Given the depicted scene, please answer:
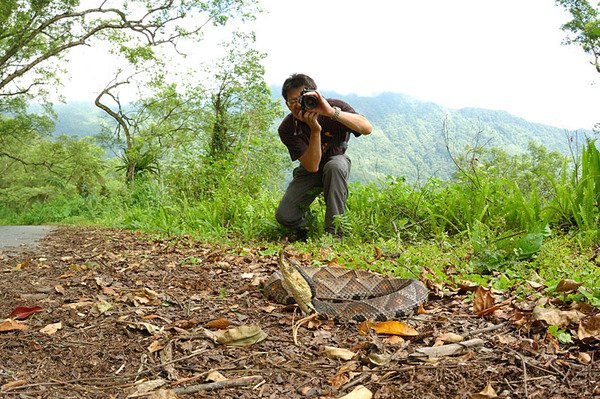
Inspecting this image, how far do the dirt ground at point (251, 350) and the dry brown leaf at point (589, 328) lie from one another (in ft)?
0.10

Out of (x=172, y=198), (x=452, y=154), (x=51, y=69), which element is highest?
(x=51, y=69)

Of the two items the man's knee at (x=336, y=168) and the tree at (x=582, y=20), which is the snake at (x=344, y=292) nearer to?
the man's knee at (x=336, y=168)

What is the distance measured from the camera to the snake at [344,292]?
259 centimetres

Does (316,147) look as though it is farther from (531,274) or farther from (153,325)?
(153,325)

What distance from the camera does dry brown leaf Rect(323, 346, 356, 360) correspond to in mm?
1997

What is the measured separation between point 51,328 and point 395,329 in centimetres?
163

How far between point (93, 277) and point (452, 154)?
418 cm

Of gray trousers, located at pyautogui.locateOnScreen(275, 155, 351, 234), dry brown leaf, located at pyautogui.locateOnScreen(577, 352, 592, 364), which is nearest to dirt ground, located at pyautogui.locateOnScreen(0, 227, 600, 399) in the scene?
dry brown leaf, located at pyautogui.locateOnScreen(577, 352, 592, 364)

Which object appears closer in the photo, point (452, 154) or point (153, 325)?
point (153, 325)

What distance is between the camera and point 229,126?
24188 millimetres

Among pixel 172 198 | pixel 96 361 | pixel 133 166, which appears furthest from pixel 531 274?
pixel 133 166

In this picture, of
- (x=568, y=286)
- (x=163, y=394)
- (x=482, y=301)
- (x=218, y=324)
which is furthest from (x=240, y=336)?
(x=568, y=286)

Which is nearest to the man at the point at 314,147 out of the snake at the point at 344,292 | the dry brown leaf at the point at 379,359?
the snake at the point at 344,292

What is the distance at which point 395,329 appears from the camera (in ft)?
7.52
